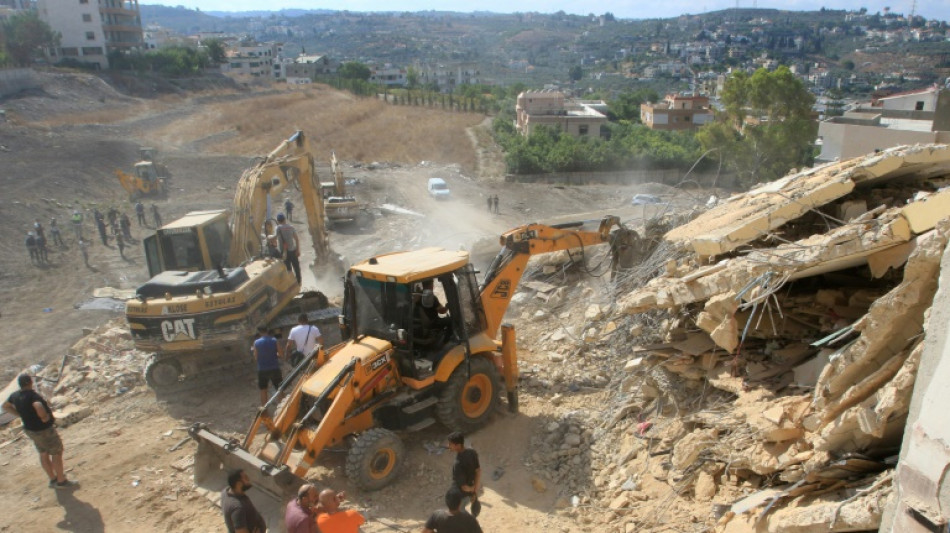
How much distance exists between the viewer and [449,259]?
775cm

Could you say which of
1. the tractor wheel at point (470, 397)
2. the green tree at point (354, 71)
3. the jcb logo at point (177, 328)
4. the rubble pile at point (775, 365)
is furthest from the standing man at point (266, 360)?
the green tree at point (354, 71)

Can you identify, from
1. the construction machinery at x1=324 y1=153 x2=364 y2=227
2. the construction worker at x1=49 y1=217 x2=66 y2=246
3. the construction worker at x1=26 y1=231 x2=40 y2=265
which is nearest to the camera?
the construction worker at x1=26 y1=231 x2=40 y2=265

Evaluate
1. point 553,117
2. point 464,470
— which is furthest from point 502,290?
point 553,117

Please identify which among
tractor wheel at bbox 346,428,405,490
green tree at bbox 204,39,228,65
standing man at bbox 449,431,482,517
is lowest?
tractor wheel at bbox 346,428,405,490

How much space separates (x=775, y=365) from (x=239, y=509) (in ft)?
15.6

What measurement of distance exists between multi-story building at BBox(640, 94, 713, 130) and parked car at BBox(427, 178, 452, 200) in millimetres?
35274

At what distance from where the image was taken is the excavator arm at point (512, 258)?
868 centimetres

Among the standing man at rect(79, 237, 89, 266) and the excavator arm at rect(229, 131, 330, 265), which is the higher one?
the excavator arm at rect(229, 131, 330, 265)

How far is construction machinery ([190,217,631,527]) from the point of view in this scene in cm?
663

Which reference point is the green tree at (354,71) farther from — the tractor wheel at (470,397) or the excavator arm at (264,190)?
the tractor wheel at (470,397)

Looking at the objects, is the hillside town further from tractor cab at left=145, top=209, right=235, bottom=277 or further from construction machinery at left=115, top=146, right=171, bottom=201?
construction machinery at left=115, top=146, right=171, bottom=201

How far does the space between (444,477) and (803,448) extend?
368 centimetres

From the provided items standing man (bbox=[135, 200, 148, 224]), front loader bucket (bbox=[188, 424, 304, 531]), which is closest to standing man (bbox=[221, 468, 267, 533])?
front loader bucket (bbox=[188, 424, 304, 531])

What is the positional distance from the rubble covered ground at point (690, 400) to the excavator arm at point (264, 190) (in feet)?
9.05
